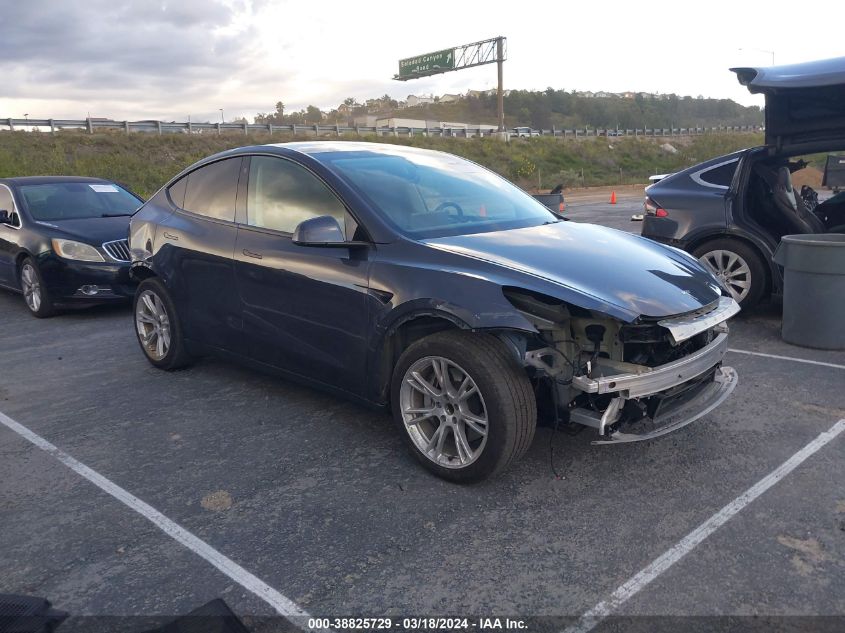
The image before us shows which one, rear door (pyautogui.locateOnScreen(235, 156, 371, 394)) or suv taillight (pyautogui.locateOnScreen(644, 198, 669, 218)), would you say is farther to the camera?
suv taillight (pyautogui.locateOnScreen(644, 198, 669, 218))

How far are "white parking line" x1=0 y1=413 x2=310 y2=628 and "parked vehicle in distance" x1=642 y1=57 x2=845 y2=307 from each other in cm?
502

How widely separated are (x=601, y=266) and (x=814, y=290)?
120 inches

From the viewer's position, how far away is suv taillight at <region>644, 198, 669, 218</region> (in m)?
7.19

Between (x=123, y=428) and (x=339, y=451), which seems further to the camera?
(x=123, y=428)

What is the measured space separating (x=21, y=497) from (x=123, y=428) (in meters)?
0.93

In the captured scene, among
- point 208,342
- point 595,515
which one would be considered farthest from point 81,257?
point 595,515

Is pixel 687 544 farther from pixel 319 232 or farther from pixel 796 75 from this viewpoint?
pixel 796 75

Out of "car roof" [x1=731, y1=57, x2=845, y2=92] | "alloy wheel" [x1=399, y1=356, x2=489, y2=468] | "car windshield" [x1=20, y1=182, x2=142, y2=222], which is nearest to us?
"alloy wheel" [x1=399, y1=356, x2=489, y2=468]

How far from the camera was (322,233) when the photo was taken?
12.7 ft

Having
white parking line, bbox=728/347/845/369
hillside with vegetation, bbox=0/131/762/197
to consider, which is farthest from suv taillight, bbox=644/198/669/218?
hillside with vegetation, bbox=0/131/762/197

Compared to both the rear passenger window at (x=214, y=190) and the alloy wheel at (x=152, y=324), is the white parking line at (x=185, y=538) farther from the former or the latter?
the rear passenger window at (x=214, y=190)

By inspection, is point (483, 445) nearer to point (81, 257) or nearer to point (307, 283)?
point (307, 283)

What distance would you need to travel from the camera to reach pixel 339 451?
408 centimetres

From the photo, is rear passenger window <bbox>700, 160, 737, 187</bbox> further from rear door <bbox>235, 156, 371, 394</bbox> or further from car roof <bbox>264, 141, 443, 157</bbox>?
rear door <bbox>235, 156, 371, 394</bbox>
